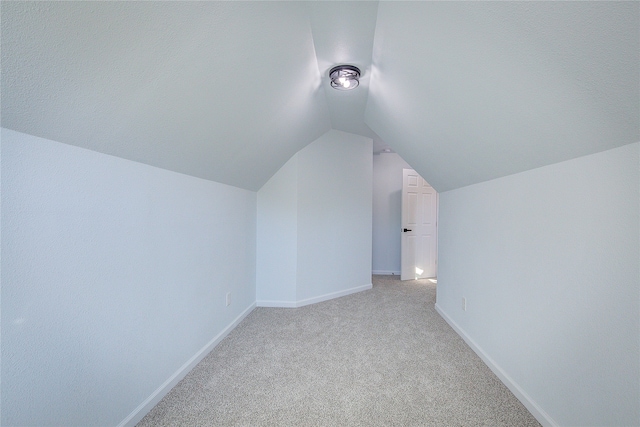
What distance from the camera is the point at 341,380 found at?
206 cm

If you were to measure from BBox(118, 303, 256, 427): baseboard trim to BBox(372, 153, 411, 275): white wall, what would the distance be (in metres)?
3.53

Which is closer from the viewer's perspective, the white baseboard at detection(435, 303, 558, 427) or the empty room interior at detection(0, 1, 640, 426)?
the empty room interior at detection(0, 1, 640, 426)

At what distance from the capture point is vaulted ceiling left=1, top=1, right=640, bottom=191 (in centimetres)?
94

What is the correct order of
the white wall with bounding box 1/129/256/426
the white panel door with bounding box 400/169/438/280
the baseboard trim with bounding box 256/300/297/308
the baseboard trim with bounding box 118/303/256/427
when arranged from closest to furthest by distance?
1. the white wall with bounding box 1/129/256/426
2. the baseboard trim with bounding box 118/303/256/427
3. the baseboard trim with bounding box 256/300/297/308
4. the white panel door with bounding box 400/169/438/280

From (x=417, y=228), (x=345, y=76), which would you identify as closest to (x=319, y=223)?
(x=345, y=76)

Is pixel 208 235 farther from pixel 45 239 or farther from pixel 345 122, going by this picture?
pixel 345 122

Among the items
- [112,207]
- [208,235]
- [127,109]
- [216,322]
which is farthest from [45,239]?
[216,322]

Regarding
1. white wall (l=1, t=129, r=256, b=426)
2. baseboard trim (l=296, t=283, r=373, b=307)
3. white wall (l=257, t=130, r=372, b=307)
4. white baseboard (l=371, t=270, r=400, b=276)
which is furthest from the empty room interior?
white baseboard (l=371, t=270, r=400, b=276)

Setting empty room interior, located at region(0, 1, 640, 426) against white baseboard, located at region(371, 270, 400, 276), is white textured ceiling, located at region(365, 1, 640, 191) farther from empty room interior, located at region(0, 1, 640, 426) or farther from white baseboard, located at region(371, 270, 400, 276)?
white baseboard, located at region(371, 270, 400, 276)

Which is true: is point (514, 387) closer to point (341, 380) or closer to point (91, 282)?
point (341, 380)

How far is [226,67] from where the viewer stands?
1.54 metres

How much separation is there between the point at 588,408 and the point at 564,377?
162mm

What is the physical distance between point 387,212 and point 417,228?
71 centimetres

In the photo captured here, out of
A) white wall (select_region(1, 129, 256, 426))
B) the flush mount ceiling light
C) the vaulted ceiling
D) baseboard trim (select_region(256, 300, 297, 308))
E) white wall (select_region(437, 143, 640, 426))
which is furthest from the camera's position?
baseboard trim (select_region(256, 300, 297, 308))
